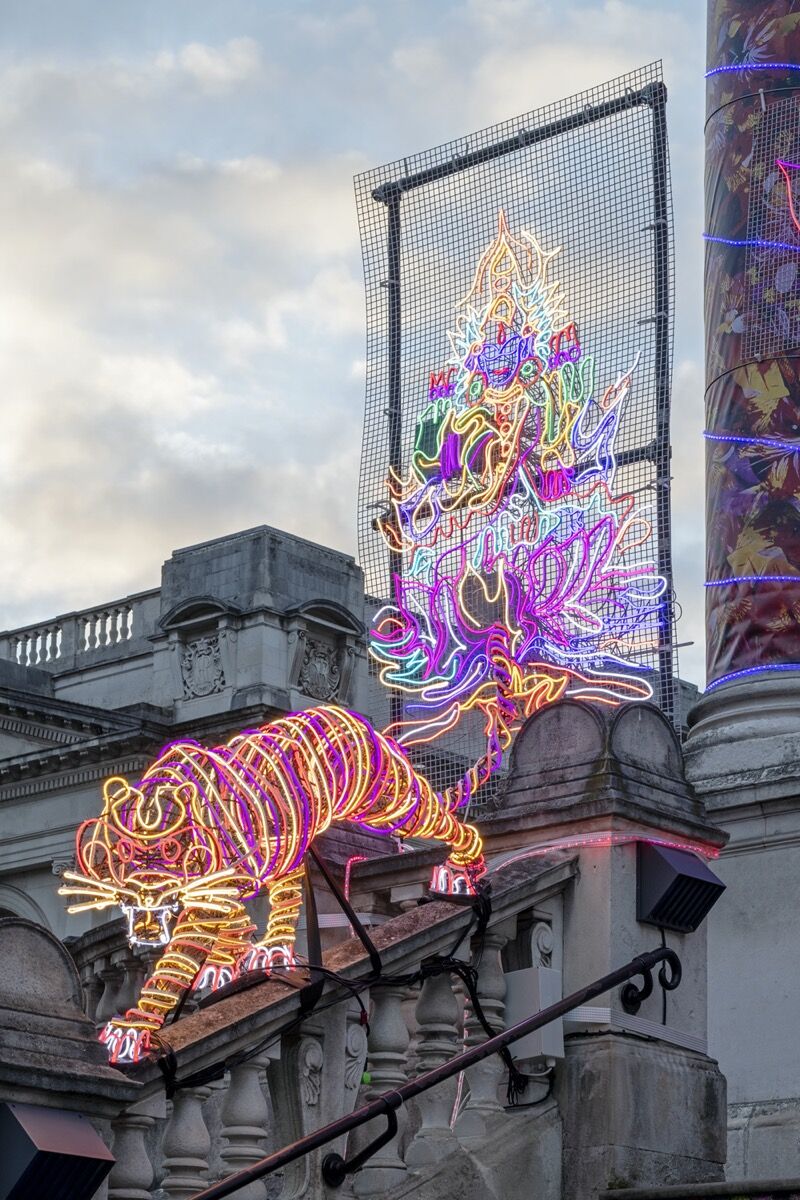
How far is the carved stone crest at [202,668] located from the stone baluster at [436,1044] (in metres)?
33.7

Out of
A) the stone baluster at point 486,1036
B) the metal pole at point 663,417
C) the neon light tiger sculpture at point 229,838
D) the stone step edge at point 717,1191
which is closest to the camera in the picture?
the stone step edge at point 717,1191

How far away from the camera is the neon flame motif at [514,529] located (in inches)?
701

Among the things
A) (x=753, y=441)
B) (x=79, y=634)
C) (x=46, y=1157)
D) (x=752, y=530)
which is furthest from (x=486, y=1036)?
(x=79, y=634)

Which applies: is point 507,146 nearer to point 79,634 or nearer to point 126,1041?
point 126,1041

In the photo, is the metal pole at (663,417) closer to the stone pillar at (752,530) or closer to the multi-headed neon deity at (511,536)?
the multi-headed neon deity at (511,536)

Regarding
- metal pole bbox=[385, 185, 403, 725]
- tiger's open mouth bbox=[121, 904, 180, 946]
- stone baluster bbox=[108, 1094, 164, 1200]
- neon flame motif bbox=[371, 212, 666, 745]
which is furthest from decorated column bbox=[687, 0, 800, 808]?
stone baluster bbox=[108, 1094, 164, 1200]

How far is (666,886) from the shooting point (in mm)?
10078

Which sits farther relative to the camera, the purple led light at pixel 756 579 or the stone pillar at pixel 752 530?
the purple led light at pixel 756 579

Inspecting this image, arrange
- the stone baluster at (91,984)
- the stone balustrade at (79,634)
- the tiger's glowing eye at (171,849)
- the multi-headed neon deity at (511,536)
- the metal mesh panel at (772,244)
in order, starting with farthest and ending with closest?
the stone balustrade at (79,634) → the multi-headed neon deity at (511,536) → the metal mesh panel at (772,244) → the stone baluster at (91,984) → the tiger's glowing eye at (171,849)

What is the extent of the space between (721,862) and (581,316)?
6.64 metres

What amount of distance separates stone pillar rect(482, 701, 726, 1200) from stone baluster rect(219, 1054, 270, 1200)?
1.71 m

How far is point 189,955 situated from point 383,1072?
1232 mm

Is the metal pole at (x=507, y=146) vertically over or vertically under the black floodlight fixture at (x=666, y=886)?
over

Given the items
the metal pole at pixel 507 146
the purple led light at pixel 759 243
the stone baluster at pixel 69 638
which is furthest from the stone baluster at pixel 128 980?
the stone baluster at pixel 69 638
